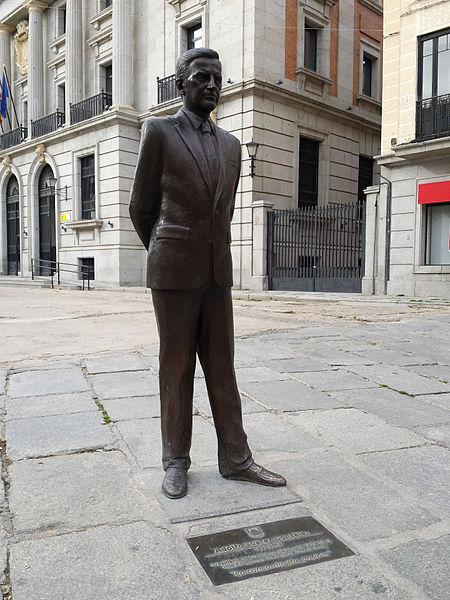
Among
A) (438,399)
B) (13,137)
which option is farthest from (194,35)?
(438,399)

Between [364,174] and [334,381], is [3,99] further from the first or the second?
[334,381]

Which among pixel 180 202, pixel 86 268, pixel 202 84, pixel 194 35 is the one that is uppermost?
pixel 194 35

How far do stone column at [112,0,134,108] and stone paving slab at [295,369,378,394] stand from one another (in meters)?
19.6

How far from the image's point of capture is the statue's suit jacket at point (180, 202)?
8.00 feet

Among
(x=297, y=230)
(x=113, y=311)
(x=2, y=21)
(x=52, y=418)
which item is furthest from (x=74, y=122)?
(x=52, y=418)

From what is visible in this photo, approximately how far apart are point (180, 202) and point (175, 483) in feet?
4.24

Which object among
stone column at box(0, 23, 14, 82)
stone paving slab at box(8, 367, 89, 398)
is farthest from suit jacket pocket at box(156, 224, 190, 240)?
stone column at box(0, 23, 14, 82)

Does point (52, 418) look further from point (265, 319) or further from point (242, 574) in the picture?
point (265, 319)

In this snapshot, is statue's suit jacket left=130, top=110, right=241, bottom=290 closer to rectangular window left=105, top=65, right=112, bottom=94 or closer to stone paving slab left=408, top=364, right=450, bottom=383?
stone paving slab left=408, top=364, right=450, bottom=383

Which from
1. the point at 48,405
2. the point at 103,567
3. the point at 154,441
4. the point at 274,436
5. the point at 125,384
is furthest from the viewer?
the point at 125,384

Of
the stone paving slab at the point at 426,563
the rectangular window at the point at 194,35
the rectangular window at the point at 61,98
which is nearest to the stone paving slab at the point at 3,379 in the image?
the stone paving slab at the point at 426,563

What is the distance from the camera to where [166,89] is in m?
20.6

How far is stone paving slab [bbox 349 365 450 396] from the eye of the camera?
4.36 m

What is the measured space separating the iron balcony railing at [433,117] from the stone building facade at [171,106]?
531 centimetres
